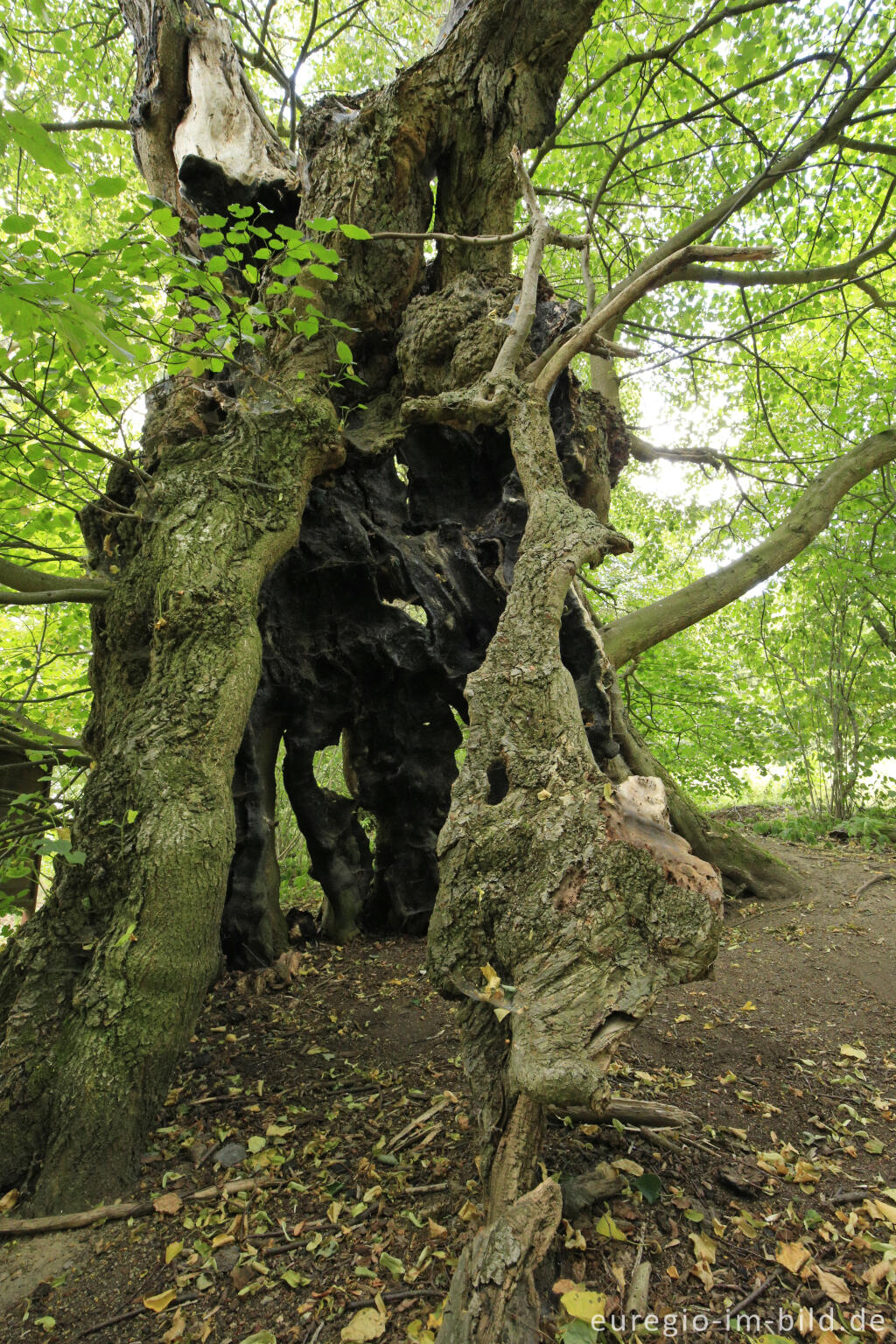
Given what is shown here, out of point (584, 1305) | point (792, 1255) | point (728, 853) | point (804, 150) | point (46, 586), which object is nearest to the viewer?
point (584, 1305)

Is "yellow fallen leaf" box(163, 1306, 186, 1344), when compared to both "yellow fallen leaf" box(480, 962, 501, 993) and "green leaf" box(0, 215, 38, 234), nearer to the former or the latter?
"yellow fallen leaf" box(480, 962, 501, 993)

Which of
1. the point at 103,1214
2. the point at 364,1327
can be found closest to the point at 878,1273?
the point at 364,1327

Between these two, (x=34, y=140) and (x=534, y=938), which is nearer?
(x=34, y=140)

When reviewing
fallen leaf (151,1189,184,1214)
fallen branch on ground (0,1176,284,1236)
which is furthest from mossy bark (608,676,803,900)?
fallen leaf (151,1189,184,1214)

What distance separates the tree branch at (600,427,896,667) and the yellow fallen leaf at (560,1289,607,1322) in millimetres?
4705

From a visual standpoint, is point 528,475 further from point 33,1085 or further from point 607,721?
point 33,1085

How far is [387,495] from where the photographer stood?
508 centimetres

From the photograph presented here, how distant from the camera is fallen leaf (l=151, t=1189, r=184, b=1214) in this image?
225 centimetres

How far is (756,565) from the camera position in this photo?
243 inches

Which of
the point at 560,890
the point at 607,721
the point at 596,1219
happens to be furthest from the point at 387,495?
the point at 596,1219

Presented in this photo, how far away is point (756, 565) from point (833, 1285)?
5.38m

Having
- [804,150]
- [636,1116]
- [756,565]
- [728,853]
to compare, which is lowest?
[636,1116]

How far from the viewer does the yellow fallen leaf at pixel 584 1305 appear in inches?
66.2

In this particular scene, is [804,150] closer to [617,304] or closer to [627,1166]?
[617,304]
